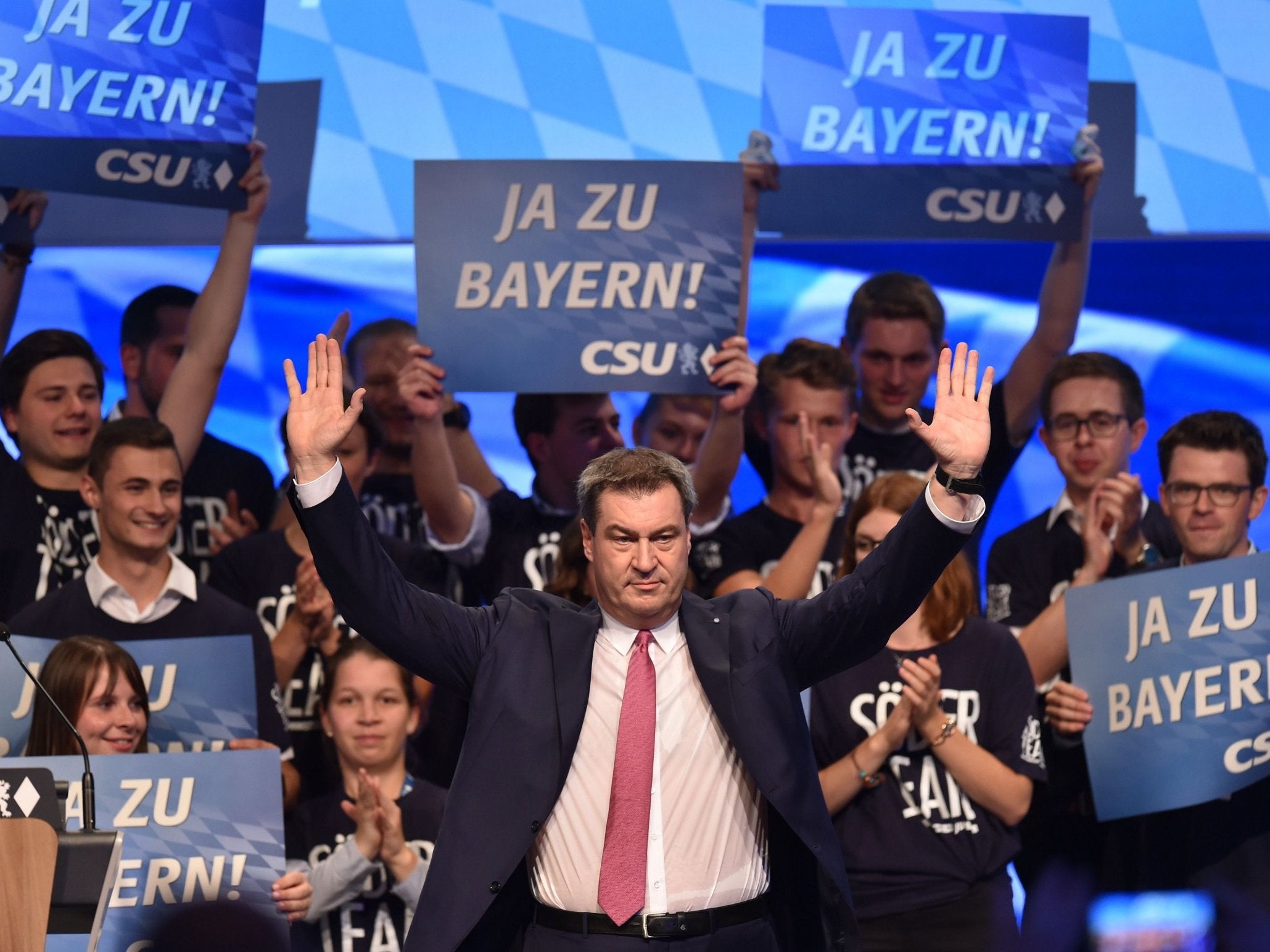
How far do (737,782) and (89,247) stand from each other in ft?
13.3

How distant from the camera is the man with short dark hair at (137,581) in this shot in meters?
4.18

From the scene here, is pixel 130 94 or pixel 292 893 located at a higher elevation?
pixel 130 94

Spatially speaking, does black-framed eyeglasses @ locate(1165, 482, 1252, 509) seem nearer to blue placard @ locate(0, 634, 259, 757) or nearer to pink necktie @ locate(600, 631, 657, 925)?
pink necktie @ locate(600, 631, 657, 925)

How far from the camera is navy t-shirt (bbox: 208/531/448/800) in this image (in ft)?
14.5

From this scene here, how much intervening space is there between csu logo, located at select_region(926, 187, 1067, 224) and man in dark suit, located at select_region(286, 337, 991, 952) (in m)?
2.21

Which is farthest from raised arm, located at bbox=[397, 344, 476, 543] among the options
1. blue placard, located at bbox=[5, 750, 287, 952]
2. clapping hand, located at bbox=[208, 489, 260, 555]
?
blue placard, located at bbox=[5, 750, 287, 952]

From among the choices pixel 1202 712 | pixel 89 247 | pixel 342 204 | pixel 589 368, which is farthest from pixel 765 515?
pixel 89 247

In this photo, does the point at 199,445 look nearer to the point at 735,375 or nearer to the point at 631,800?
the point at 735,375

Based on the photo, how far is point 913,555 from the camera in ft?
8.77

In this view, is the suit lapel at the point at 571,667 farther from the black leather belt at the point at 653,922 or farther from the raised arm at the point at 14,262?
the raised arm at the point at 14,262

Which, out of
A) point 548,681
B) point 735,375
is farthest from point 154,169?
point 548,681

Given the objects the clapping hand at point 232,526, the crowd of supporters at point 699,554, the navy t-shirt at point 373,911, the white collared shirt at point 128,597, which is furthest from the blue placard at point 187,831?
the clapping hand at point 232,526

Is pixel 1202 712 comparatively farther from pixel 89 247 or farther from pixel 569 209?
pixel 89 247

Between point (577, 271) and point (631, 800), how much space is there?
2.22m
